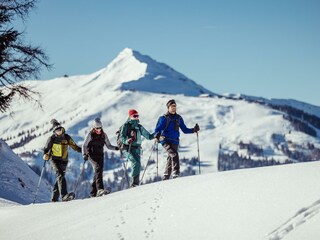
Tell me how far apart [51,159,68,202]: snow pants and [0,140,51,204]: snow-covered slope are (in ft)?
18.8

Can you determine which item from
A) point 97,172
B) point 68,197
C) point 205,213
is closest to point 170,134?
point 97,172

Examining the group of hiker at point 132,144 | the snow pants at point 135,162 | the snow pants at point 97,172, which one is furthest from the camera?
the snow pants at point 135,162

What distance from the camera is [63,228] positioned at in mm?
8711

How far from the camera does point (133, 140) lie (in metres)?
14.3

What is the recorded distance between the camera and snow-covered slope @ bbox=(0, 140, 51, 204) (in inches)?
821

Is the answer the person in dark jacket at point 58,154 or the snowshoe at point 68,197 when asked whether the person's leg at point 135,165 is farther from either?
the person in dark jacket at point 58,154

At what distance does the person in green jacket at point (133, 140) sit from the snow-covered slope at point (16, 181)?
817 centimetres

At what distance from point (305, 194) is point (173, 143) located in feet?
24.4

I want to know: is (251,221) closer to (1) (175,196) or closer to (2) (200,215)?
(2) (200,215)

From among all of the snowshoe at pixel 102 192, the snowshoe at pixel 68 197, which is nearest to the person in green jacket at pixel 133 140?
the snowshoe at pixel 102 192

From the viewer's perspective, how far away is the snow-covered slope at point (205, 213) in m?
6.55

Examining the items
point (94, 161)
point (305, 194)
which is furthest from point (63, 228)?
point (94, 161)

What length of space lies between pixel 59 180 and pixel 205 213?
817 cm

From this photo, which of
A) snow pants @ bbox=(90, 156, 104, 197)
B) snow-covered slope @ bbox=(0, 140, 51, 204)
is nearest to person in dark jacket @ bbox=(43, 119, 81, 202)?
snow pants @ bbox=(90, 156, 104, 197)
